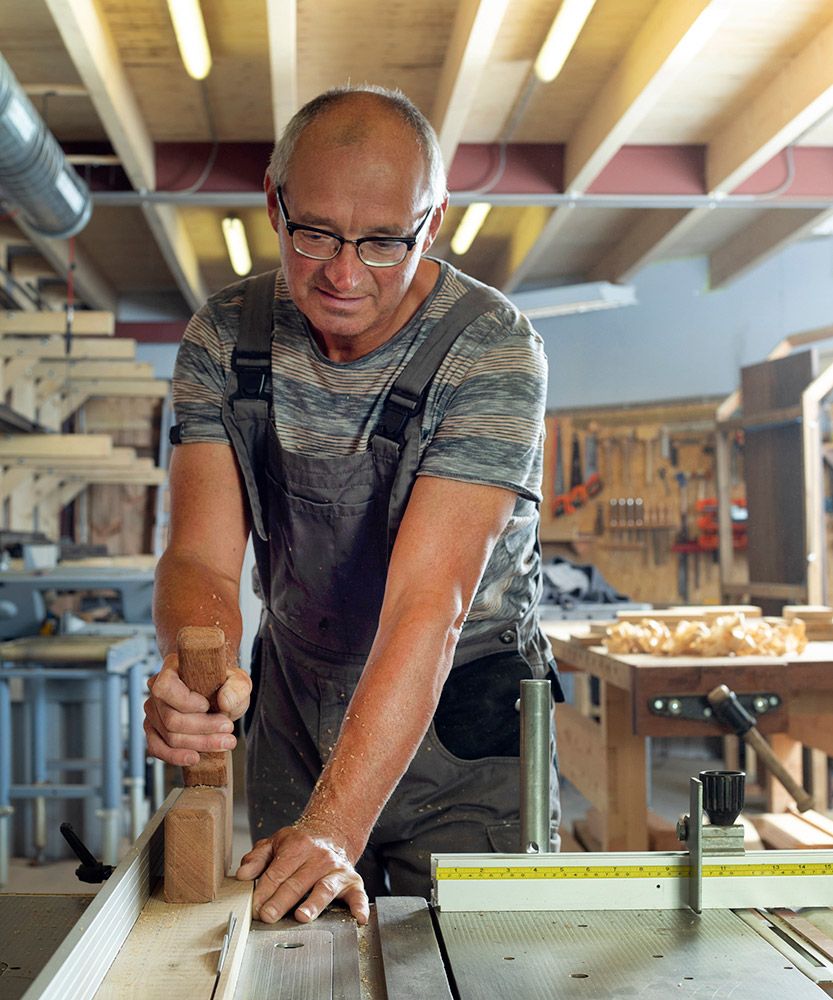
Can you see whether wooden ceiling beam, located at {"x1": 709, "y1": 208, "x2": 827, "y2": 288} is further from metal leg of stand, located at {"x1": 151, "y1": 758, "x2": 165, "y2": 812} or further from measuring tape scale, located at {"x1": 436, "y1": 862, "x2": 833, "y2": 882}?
measuring tape scale, located at {"x1": 436, "y1": 862, "x2": 833, "y2": 882}

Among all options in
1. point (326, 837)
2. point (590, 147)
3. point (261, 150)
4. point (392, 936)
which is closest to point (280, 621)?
point (326, 837)

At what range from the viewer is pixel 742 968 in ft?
3.48

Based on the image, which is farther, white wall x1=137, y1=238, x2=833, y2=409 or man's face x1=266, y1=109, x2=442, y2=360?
white wall x1=137, y1=238, x2=833, y2=409

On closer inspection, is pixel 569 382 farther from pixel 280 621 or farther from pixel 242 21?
pixel 280 621

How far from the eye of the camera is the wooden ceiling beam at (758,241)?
6531 mm

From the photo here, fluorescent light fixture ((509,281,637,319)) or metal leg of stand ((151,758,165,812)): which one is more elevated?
fluorescent light fixture ((509,281,637,319))

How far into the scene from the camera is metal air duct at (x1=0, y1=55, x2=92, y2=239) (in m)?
3.54

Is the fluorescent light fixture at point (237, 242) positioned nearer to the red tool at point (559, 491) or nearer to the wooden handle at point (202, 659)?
the red tool at point (559, 491)

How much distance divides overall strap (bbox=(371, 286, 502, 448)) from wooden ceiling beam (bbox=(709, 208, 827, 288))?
499 centimetres

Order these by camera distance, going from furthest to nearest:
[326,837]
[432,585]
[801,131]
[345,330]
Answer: [801,131]
[345,330]
[432,585]
[326,837]

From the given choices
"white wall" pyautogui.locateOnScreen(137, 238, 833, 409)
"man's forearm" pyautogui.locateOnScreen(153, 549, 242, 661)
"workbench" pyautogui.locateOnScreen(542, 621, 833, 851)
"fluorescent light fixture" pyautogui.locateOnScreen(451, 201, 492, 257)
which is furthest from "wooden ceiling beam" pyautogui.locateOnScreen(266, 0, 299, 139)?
"white wall" pyautogui.locateOnScreen(137, 238, 833, 409)

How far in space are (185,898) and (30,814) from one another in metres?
3.90

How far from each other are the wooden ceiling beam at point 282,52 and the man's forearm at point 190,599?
8.23ft

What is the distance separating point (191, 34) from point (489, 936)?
11.4 feet
